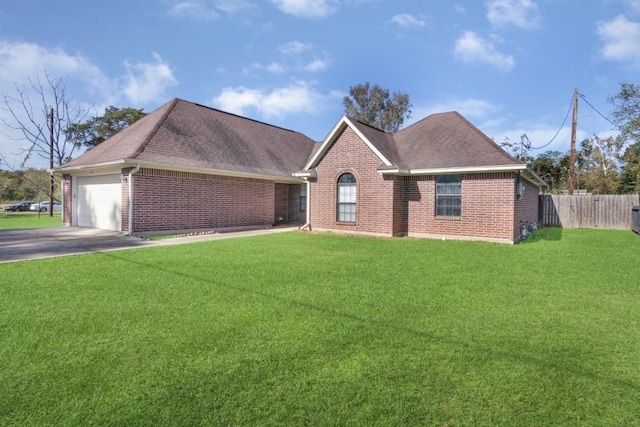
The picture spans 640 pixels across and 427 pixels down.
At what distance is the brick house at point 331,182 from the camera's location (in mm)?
12805

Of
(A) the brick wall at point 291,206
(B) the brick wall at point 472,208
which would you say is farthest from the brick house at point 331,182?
(A) the brick wall at point 291,206

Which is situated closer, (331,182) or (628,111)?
(331,182)

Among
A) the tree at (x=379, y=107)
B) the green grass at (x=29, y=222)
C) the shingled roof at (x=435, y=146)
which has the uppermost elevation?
the tree at (x=379, y=107)

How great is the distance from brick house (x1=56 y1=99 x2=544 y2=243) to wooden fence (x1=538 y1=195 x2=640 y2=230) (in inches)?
155

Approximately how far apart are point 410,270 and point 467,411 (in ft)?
16.3

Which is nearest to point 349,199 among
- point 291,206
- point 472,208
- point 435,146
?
point 435,146

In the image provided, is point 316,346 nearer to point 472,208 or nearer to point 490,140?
A: point 472,208

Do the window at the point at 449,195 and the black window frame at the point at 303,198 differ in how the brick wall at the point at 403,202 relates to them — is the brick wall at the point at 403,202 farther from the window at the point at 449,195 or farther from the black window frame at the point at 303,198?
the black window frame at the point at 303,198

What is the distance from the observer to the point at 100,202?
50.1ft

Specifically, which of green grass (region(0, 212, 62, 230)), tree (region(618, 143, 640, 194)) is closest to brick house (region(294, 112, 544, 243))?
green grass (region(0, 212, 62, 230))

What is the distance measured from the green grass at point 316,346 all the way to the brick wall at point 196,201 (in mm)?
6069

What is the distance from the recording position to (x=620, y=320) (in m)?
4.68

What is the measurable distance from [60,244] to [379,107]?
37.5m

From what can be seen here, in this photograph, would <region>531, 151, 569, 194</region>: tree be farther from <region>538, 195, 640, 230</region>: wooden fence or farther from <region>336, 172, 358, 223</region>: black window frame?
<region>336, 172, 358, 223</region>: black window frame
